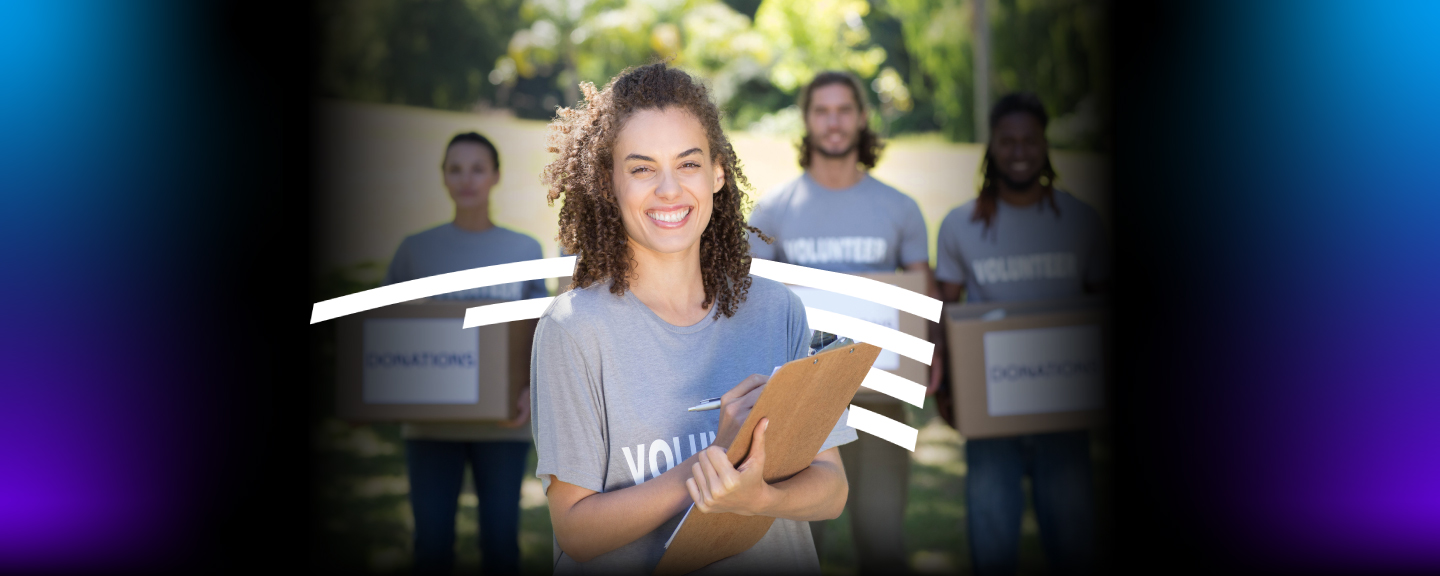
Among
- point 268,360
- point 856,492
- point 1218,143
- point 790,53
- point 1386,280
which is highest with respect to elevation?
point 790,53

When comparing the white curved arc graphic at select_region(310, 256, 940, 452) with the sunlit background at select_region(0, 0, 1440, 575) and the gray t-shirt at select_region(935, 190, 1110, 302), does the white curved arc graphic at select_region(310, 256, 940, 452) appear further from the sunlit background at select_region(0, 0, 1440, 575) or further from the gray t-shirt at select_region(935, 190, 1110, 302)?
the sunlit background at select_region(0, 0, 1440, 575)

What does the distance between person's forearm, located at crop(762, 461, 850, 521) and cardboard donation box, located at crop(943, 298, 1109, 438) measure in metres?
1.58

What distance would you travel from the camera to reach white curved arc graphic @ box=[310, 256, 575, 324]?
68.9 inches

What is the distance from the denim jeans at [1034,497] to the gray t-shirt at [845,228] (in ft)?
2.13

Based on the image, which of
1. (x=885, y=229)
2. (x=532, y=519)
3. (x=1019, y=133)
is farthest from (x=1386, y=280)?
(x=532, y=519)

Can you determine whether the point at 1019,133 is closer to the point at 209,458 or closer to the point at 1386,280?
the point at 1386,280

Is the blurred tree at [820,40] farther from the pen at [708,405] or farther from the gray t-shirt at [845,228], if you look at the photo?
the pen at [708,405]

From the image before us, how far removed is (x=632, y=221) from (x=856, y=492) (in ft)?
6.88

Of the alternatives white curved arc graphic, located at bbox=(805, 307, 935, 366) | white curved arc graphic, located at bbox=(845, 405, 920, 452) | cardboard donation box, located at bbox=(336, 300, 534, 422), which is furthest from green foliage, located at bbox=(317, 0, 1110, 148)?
white curved arc graphic, located at bbox=(845, 405, 920, 452)

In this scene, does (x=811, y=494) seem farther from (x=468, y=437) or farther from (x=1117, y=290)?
(x=1117, y=290)

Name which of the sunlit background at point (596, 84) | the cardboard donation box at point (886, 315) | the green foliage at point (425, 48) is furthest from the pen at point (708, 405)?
the green foliage at point (425, 48)

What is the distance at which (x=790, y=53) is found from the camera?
9.91 m

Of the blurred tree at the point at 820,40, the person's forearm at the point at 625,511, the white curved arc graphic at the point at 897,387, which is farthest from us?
the blurred tree at the point at 820,40

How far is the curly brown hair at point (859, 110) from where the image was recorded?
3.23 m
